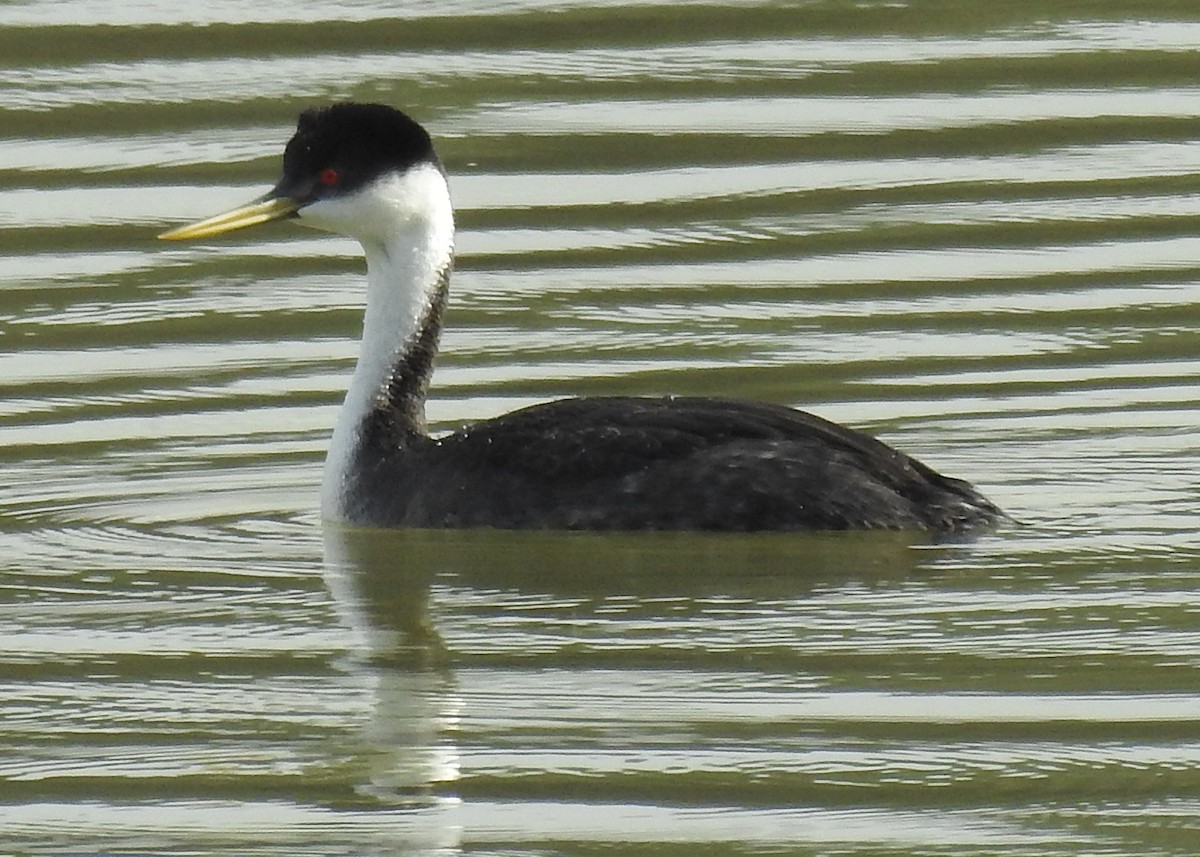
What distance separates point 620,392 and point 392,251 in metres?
1.15

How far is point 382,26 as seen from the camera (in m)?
14.3

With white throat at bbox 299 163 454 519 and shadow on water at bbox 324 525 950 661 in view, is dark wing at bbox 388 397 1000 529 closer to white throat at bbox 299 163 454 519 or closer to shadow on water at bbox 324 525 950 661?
shadow on water at bbox 324 525 950 661

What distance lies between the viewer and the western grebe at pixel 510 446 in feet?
30.2

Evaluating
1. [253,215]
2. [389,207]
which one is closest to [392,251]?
[389,207]

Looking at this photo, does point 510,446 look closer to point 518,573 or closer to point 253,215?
point 518,573

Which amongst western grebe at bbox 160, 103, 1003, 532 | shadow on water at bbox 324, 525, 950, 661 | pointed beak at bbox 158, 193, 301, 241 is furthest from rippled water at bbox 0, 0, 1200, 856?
pointed beak at bbox 158, 193, 301, 241

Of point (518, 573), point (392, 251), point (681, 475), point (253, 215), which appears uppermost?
point (253, 215)

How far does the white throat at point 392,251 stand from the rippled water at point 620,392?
41cm

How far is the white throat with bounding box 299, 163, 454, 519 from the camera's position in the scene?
10.1 metres

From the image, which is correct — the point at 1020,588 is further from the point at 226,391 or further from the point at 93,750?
the point at 226,391

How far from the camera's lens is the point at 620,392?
36.3 feet

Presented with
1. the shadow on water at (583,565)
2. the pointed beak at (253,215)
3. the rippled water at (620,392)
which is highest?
the pointed beak at (253,215)

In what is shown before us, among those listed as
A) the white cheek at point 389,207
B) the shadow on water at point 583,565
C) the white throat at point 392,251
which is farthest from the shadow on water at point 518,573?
the white cheek at point 389,207

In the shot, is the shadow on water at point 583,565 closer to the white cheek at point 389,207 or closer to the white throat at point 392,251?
the white throat at point 392,251
